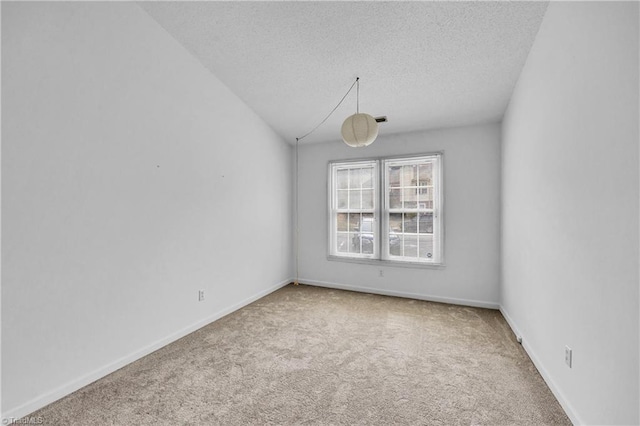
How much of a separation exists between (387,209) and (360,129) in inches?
77.9

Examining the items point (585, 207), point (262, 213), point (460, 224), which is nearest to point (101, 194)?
point (262, 213)

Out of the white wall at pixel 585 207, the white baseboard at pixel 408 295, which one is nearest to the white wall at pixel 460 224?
the white baseboard at pixel 408 295

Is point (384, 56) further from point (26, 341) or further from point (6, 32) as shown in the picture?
point (26, 341)

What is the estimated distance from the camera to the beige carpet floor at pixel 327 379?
1.71m

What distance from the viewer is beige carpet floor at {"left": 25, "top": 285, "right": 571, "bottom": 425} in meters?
1.71

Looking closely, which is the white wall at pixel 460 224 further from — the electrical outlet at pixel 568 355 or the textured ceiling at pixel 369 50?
the electrical outlet at pixel 568 355

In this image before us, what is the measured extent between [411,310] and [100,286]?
334 cm

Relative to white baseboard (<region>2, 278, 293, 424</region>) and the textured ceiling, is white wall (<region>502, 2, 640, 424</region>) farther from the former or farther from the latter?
white baseboard (<region>2, 278, 293, 424</region>)

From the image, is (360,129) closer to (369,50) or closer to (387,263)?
(369,50)

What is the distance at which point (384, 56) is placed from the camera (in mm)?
2682

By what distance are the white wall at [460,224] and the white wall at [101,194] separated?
2.36 m

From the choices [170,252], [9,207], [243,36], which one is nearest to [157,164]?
[170,252]

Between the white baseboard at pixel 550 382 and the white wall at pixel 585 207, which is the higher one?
the white wall at pixel 585 207

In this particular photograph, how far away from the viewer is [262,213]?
13.7 feet
